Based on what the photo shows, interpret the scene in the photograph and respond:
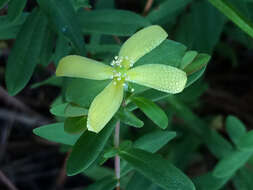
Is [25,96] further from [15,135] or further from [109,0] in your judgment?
[109,0]

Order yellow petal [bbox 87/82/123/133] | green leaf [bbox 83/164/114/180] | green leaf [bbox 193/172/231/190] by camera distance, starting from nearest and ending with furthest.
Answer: yellow petal [bbox 87/82/123/133], green leaf [bbox 193/172/231/190], green leaf [bbox 83/164/114/180]

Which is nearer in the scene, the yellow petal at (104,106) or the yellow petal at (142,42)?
the yellow petal at (104,106)

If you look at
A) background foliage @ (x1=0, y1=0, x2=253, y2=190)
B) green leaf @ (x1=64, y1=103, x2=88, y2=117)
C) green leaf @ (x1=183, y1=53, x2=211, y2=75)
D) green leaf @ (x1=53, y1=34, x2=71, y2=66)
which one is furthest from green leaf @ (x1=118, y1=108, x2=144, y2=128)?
green leaf @ (x1=53, y1=34, x2=71, y2=66)

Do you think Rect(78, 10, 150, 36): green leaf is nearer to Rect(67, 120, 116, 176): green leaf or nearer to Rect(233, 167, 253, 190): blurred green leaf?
Rect(67, 120, 116, 176): green leaf

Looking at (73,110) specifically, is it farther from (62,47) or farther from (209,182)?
(209,182)

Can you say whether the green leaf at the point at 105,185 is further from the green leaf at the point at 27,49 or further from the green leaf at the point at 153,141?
the green leaf at the point at 27,49

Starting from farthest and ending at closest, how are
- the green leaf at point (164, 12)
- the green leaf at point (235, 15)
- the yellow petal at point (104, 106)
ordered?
the green leaf at point (164, 12)
the green leaf at point (235, 15)
the yellow petal at point (104, 106)

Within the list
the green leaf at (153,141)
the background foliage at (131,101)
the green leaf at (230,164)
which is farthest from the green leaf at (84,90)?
the green leaf at (230,164)
